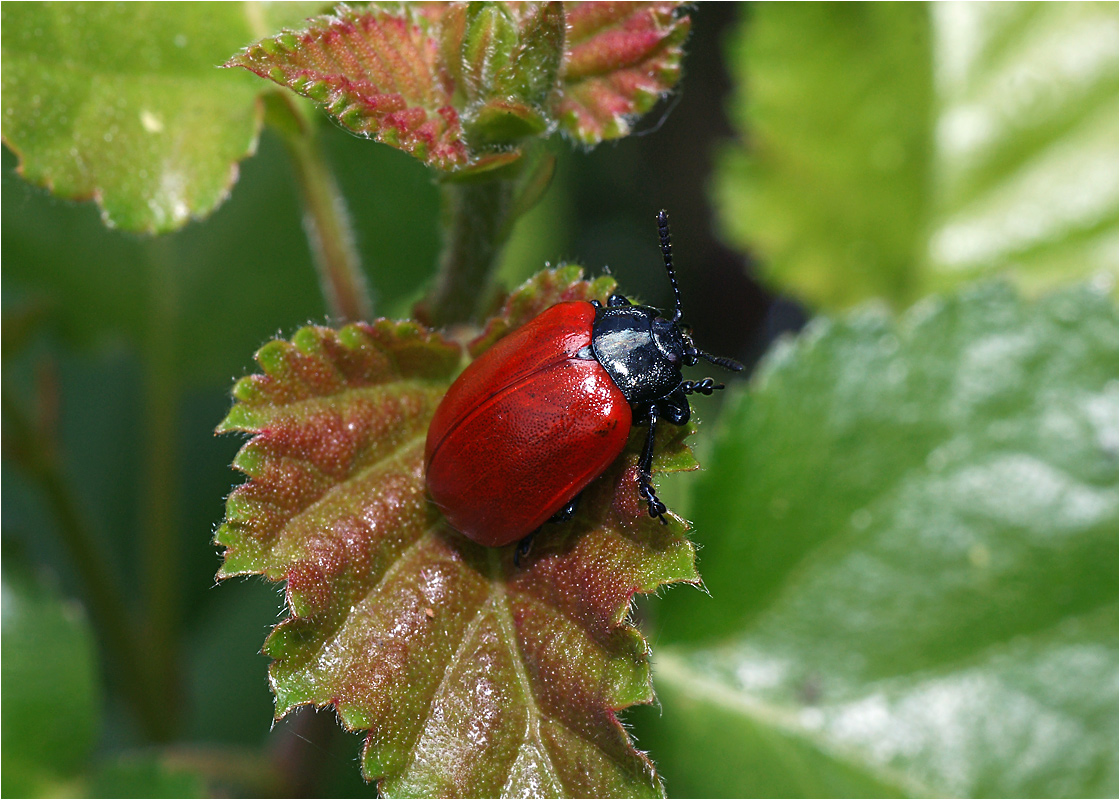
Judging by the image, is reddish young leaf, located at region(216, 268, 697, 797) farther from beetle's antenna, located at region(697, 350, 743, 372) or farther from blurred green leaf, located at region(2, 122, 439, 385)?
blurred green leaf, located at region(2, 122, 439, 385)

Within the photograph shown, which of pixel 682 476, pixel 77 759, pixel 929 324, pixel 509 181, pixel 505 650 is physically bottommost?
pixel 77 759

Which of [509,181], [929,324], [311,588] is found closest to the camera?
[311,588]

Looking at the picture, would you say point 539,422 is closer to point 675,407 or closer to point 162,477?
point 675,407

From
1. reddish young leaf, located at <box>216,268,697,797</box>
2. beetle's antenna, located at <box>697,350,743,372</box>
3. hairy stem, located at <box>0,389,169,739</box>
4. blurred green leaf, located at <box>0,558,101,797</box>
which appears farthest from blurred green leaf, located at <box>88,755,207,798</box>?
beetle's antenna, located at <box>697,350,743,372</box>

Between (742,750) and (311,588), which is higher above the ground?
(311,588)

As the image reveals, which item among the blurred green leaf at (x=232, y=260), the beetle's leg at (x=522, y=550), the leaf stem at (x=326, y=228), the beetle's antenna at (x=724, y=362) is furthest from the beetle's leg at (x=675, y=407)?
the blurred green leaf at (x=232, y=260)

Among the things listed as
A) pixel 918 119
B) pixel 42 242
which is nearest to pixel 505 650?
pixel 42 242

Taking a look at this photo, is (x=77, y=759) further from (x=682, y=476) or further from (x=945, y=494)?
(x=945, y=494)
